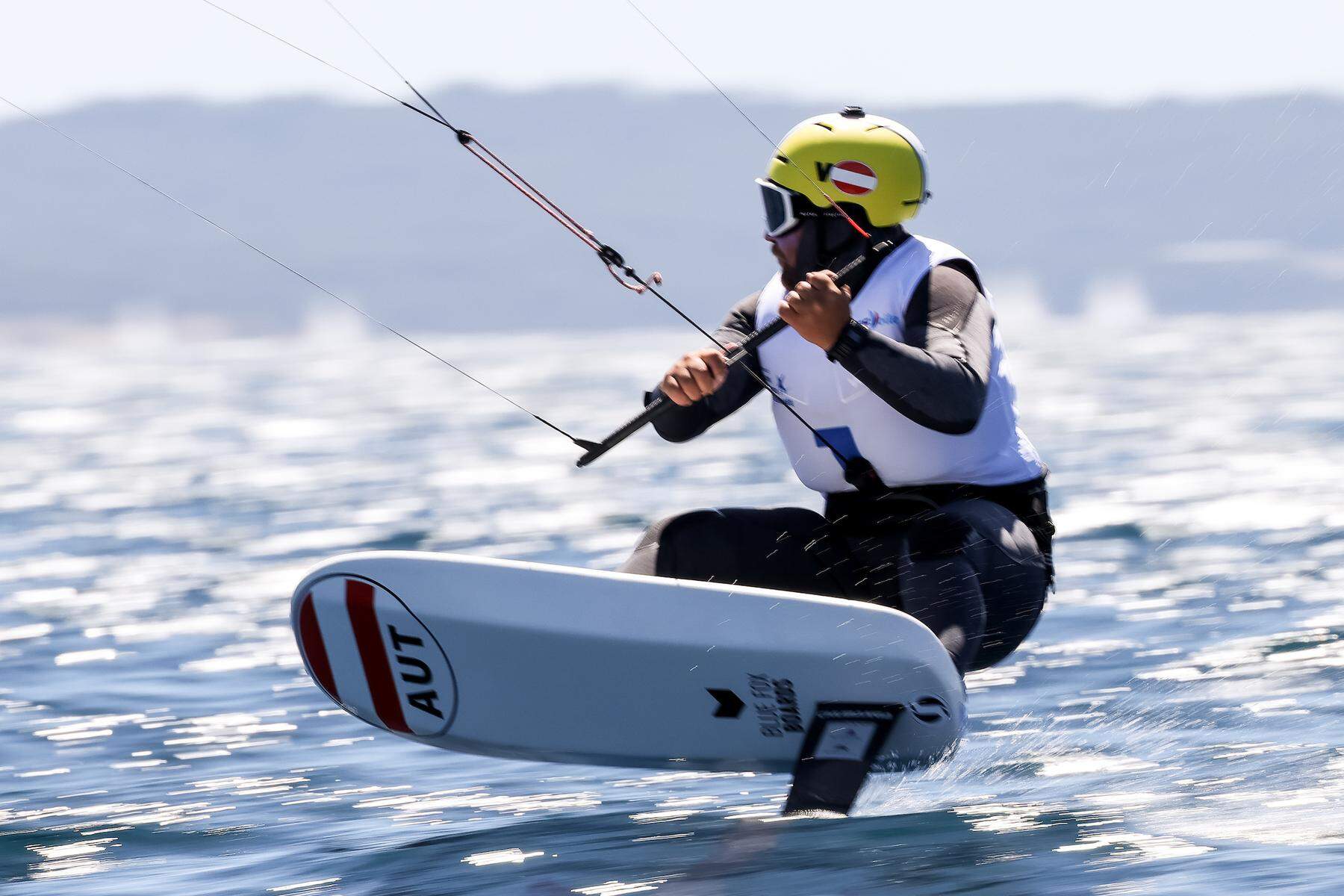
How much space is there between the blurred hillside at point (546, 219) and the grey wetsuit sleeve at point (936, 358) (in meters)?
128

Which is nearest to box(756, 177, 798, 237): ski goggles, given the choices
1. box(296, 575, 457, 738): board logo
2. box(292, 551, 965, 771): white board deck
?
box(292, 551, 965, 771): white board deck

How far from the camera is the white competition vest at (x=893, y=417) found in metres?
3.77

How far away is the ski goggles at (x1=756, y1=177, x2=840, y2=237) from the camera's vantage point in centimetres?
393

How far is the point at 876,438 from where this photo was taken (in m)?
3.81

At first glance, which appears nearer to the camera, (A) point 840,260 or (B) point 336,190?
(A) point 840,260

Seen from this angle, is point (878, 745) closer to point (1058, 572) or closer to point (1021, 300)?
point (1058, 572)

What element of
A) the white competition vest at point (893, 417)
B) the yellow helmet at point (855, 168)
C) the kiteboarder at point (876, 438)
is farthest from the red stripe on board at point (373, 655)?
the yellow helmet at point (855, 168)

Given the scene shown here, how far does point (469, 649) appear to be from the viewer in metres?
3.67

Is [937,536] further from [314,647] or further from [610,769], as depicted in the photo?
[314,647]

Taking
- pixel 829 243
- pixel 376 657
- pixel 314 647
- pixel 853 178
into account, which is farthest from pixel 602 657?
pixel 853 178

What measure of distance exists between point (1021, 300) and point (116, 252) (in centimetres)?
9297

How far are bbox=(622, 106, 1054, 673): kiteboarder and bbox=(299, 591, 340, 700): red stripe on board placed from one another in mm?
691

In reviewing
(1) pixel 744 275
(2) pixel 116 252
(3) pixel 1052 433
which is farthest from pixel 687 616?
(2) pixel 116 252

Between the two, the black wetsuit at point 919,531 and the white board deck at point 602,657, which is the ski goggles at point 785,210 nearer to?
the black wetsuit at point 919,531
